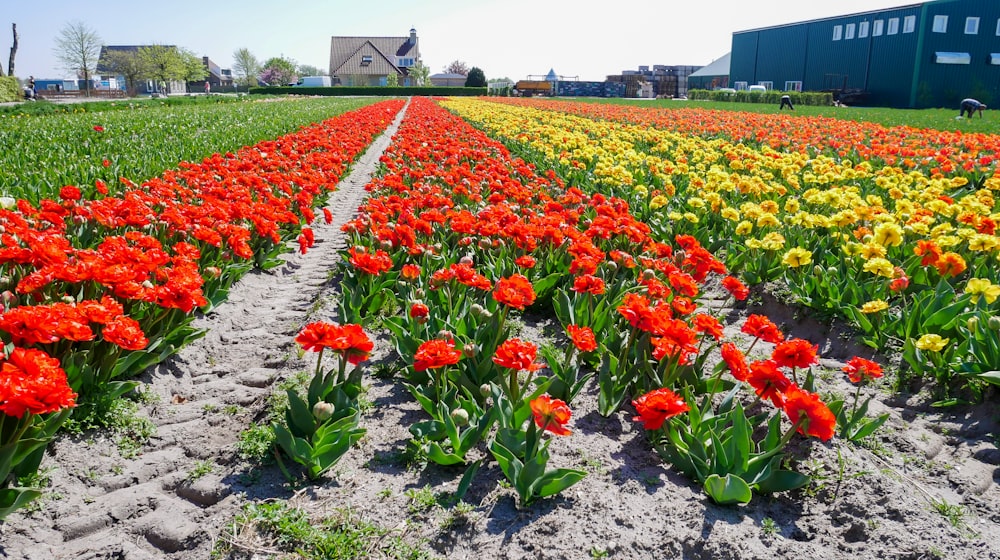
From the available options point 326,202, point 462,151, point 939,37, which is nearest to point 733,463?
point 326,202

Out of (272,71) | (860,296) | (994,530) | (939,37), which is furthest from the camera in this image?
(272,71)

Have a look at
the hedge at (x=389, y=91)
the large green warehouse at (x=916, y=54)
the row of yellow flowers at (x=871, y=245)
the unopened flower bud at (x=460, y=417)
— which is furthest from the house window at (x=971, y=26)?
the unopened flower bud at (x=460, y=417)

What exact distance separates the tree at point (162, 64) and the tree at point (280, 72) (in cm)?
3873

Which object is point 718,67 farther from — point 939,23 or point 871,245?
point 871,245

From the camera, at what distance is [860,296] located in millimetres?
4703

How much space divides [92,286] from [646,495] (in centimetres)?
315

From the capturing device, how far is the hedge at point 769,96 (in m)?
41.5

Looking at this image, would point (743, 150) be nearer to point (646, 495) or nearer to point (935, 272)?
point (935, 272)

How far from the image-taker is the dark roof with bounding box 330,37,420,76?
86875 mm

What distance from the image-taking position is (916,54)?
1633 inches

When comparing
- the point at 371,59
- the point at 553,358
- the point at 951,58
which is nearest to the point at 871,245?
the point at 553,358

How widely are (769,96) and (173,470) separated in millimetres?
48701

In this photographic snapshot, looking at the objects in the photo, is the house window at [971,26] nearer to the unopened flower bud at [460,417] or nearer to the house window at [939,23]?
the house window at [939,23]

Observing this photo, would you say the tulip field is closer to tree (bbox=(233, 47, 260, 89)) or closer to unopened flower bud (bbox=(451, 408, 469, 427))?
unopened flower bud (bbox=(451, 408, 469, 427))
